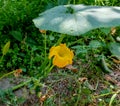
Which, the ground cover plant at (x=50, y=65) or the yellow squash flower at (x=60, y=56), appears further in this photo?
the ground cover plant at (x=50, y=65)

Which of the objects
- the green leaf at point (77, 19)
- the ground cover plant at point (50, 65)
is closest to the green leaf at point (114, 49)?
the ground cover plant at point (50, 65)

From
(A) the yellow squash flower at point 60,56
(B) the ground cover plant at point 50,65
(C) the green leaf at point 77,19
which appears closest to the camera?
(C) the green leaf at point 77,19

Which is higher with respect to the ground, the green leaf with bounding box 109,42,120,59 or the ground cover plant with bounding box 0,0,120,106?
the green leaf with bounding box 109,42,120,59

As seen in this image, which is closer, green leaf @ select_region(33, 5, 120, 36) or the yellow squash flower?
green leaf @ select_region(33, 5, 120, 36)

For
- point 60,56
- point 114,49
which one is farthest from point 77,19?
point 114,49

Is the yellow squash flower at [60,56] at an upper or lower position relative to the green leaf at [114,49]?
upper

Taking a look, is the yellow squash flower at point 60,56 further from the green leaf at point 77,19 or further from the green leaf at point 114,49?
the green leaf at point 114,49

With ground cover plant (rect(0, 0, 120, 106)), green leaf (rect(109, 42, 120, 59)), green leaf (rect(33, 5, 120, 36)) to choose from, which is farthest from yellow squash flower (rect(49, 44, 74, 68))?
green leaf (rect(109, 42, 120, 59))

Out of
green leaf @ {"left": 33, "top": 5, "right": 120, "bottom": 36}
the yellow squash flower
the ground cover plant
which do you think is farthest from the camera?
the ground cover plant

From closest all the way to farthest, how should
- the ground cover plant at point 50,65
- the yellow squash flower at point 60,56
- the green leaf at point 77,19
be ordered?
1. the green leaf at point 77,19
2. the yellow squash flower at point 60,56
3. the ground cover plant at point 50,65

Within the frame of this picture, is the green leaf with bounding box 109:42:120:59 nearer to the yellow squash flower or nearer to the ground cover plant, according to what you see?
the ground cover plant
